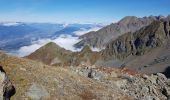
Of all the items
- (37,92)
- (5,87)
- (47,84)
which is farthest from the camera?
(47,84)

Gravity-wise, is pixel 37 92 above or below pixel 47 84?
below

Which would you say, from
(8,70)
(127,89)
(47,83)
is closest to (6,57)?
(8,70)

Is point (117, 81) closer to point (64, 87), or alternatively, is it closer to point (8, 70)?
point (64, 87)

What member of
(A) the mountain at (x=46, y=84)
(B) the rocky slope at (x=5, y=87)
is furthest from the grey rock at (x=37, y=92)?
(B) the rocky slope at (x=5, y=87)

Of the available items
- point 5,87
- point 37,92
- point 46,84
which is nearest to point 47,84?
point 46,84

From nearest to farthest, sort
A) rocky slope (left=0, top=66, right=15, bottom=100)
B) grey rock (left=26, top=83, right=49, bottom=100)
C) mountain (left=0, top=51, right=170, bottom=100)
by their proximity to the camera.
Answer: rocky slope (left=0, top=66, right=15, bottom=100) → grey rock (left=26, top=83, right=49, bottom=100) → mountain (left=0, top=51, right=170, bottom=100)

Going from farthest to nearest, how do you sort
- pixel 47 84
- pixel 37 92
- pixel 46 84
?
1. pixel 47 84
2. pixel 46 84
3. pixel 37 92

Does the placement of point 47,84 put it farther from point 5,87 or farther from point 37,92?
point 5,87

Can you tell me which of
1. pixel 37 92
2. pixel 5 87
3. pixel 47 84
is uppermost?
pixel 5 87

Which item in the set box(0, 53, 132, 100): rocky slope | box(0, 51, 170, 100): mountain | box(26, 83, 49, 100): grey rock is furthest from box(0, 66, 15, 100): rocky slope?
box(26, 83, 49, 100): grey rock

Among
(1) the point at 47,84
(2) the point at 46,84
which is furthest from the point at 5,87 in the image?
(1) the point at 47,84

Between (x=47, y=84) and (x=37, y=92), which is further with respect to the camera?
(x=47, y=84)

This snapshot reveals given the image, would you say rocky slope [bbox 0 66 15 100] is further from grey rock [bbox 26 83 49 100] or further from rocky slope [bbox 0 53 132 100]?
grey rock [bbox 26 83 49 100]

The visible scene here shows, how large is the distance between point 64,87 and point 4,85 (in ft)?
30.0
